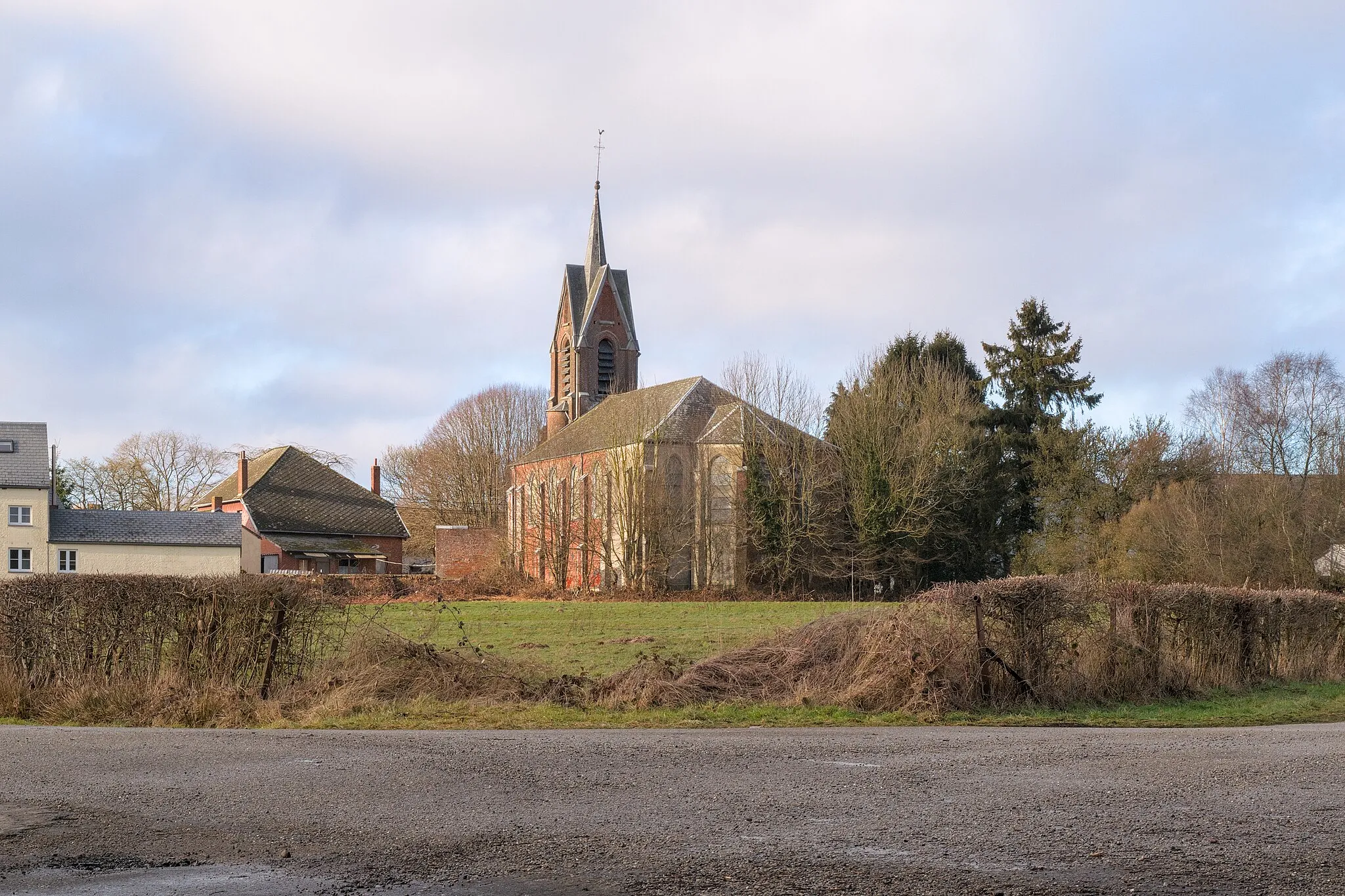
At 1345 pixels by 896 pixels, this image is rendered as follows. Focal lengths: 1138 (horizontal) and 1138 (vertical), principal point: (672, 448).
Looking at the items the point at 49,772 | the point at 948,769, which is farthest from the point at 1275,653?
the point at 49,772

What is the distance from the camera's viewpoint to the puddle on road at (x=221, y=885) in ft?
19.4

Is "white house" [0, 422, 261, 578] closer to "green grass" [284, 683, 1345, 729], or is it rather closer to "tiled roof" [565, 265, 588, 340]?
"tiled roof" [565, 265, 588, 340]

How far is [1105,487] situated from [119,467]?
6114cm

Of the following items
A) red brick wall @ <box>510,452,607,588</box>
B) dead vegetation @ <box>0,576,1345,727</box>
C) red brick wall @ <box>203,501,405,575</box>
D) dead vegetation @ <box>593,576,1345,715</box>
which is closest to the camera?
dead vegetation @ <box>0,576,1345,727</box>

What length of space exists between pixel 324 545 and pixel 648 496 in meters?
26.7

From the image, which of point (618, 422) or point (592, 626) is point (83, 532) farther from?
point (592, 626)

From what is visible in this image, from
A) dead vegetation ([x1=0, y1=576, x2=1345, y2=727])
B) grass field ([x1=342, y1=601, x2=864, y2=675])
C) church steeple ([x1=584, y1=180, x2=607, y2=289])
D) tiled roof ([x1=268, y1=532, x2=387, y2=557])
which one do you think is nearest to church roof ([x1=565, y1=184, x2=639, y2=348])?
church steeple ([x1=584, y1=180, x2=607, y2=289])

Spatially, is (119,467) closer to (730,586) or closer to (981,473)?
(730,586)

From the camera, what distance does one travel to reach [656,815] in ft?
26.5

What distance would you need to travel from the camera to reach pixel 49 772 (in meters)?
9.59

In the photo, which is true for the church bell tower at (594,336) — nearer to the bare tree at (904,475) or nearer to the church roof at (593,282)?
the church roof at (593,282)

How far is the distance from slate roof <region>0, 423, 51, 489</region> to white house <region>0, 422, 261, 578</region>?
0.03 metres

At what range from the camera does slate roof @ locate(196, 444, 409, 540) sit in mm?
67750

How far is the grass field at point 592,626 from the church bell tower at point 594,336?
35.6 m
